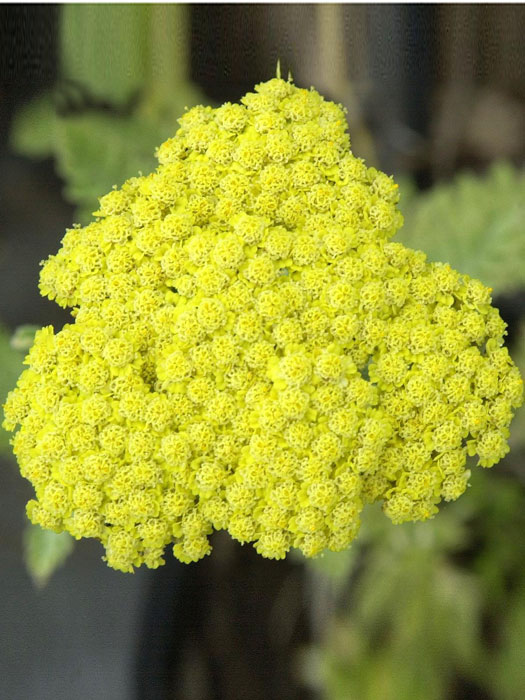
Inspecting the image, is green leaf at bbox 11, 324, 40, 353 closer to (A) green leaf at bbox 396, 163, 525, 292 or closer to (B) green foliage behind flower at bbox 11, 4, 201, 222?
(B) green foliage behind flower at bbox 11, 4, 201, 222

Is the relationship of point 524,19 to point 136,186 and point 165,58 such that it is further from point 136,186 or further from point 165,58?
point 136,186

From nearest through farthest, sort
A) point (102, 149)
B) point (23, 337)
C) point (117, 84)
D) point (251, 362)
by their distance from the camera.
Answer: point (251, 362) → point (23, 337) → point (102, 149) → point (117, 84)

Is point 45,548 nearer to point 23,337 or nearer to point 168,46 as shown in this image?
point 23,337

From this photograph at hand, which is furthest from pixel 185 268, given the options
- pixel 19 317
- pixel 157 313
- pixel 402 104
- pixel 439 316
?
pixel 402 104

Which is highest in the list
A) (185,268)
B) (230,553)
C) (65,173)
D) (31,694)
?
(65,173)

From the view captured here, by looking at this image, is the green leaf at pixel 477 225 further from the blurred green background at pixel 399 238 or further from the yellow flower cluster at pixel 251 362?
the yellow flower cluster at pixel 251 362

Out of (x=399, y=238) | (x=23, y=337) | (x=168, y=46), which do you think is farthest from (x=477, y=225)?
(x=23, y=337)
